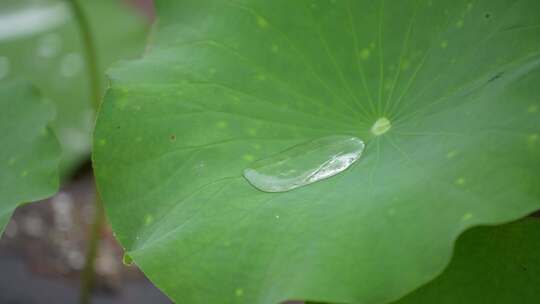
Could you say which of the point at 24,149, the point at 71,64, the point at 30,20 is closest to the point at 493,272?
the point at 24,149

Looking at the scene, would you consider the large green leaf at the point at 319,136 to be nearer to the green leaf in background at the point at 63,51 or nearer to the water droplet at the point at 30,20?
the green leaf in background at the point at 63,51

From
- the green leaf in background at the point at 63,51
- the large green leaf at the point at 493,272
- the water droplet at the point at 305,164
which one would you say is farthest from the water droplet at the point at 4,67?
the large green leaf at the point at 493,272

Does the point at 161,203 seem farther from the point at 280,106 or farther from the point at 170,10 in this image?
the point at 170,10

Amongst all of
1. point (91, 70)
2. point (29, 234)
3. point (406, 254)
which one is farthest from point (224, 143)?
point (29, 234)

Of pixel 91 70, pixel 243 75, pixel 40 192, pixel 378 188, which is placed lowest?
pixel 378 188

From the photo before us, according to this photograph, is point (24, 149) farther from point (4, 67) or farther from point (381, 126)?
point (4, 67)
